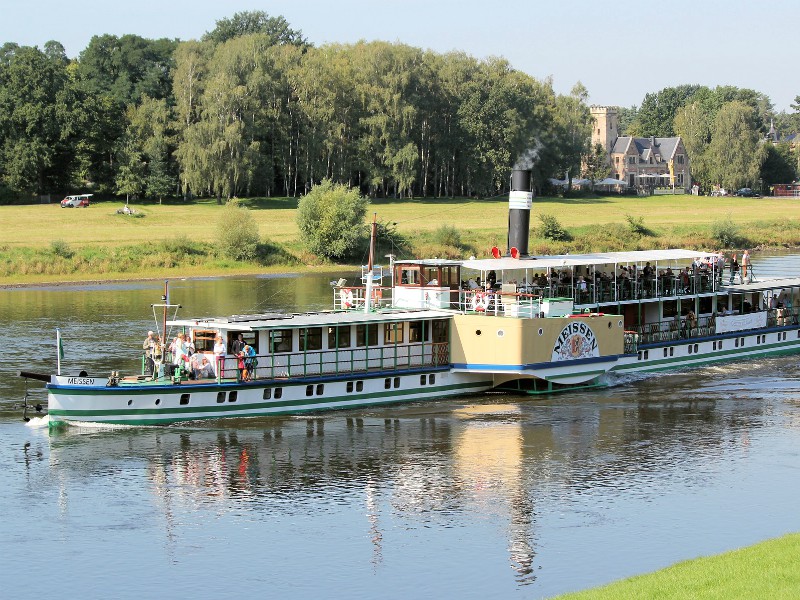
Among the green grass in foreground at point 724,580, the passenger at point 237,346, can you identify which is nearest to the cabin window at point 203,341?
the passenger at point 237,346

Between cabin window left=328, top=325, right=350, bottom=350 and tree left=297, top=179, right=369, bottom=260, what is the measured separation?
56775 mm

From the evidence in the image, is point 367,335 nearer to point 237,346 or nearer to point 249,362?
point 249,362

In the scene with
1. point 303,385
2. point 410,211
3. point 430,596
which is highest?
point 410,211

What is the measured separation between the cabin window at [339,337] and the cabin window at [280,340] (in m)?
1.61

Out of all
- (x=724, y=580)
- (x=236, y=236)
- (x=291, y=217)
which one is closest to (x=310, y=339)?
(x=724, y=580)

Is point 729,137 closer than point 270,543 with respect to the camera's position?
No

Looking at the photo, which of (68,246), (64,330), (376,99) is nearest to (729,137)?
(376,99)

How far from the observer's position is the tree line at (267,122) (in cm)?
12269

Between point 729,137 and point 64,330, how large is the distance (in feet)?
463

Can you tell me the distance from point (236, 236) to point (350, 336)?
5649 cm

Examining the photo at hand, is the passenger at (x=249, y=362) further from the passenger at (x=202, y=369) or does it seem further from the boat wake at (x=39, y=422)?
the boat wake at (x=39, y=422)

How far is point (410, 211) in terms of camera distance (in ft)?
422

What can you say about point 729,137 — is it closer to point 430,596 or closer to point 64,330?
point 64,330

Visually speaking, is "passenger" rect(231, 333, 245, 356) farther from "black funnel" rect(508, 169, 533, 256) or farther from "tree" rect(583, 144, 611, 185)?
"tree" rect(583, 144, 611, 185)
